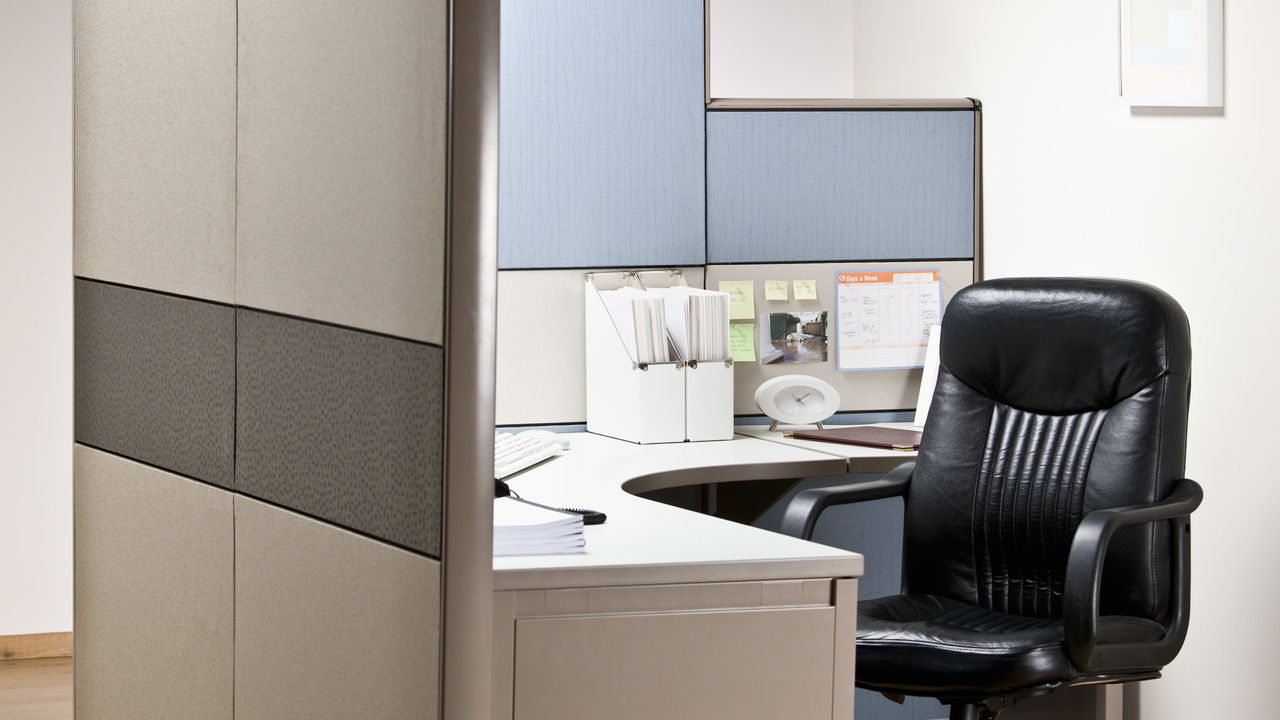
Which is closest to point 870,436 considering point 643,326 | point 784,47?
point 643,326

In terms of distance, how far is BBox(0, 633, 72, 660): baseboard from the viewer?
3.51m

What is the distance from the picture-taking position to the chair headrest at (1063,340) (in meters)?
1.98

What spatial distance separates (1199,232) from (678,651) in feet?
4.60

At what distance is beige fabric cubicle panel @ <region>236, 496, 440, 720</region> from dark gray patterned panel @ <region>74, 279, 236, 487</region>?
0.46ft

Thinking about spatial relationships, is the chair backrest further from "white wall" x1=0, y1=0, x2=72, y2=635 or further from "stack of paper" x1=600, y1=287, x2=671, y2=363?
"white wall" x1=0, y1=0, x2=72, y2=635

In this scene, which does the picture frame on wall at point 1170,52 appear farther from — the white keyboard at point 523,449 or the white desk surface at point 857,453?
the white keyboard at point 523,449

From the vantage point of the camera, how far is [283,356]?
4.96 feet

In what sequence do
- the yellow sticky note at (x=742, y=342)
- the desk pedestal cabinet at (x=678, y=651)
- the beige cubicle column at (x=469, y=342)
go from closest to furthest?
1. the beige cubicle column at (x=469, y=342)
2. the desk pedestal cabinet at (x=678, y=651)
3. the yellow sticky note at (x=742, y=342)

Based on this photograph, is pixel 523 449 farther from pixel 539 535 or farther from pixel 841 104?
pixel 841 104

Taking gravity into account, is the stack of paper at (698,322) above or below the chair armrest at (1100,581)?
above

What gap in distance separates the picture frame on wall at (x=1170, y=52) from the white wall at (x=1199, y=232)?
0.03 meters

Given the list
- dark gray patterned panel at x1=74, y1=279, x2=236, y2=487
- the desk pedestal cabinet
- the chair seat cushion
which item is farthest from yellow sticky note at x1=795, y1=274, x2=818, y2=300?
dark gray patterned panel at x1=74, y1=279, x2=236, y2=487

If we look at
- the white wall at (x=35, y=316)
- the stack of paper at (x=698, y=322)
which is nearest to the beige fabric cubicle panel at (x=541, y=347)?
the stack of paper at (x=698, y=322)

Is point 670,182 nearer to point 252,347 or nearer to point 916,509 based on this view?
point 916,509
